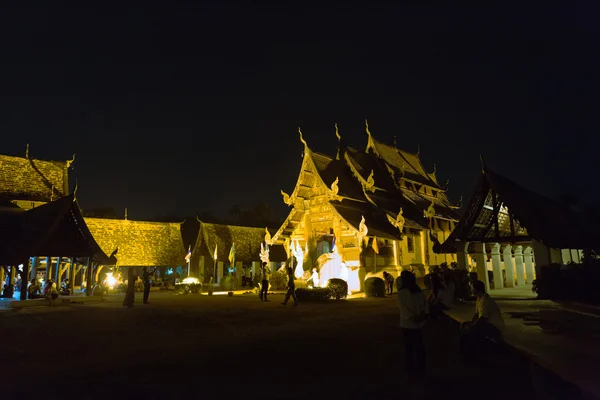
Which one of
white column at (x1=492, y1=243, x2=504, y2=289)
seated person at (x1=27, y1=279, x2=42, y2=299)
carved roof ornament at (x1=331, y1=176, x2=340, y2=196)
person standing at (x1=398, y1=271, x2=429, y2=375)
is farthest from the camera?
carved roof ornament at (x1=331, y1=176, x2=340, y2=196)

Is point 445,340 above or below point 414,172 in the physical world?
below

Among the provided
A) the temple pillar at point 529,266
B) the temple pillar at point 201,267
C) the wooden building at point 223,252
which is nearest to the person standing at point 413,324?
the temple pillar at point 529,266

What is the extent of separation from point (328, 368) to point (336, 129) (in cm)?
2384

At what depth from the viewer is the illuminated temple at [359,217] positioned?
22.3m

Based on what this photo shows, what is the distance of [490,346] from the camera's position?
23.4ft

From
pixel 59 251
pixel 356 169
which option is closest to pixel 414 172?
pixel 356 169

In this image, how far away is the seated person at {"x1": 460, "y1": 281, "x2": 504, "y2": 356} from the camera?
6.57m

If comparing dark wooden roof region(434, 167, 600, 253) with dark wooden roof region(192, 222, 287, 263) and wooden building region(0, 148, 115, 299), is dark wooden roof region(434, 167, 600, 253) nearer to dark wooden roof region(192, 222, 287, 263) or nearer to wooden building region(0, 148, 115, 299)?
wooden building region(0, 148, 115, 299)

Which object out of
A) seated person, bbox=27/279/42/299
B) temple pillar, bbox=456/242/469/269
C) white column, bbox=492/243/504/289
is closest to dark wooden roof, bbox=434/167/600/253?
temple pillar, bbox=456/242/469/269

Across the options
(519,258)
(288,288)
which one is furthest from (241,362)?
(519,258)

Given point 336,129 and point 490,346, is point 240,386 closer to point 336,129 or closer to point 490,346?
point 490,346

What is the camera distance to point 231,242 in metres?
39.3

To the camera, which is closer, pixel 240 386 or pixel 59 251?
pixel 240 386

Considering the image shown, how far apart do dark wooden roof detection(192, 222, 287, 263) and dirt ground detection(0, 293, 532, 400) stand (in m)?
26.3
